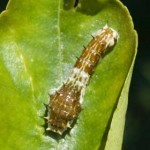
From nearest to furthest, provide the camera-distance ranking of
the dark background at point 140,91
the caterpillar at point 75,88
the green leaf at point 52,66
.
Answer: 1. the green leaf at point 52,66
2. the caterpillar at point 75,88
3. the dark background at point 140,91

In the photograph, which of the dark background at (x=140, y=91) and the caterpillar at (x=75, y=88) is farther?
the dark background at (x=140, y=91)

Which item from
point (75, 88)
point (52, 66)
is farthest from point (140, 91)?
point (52, 66)

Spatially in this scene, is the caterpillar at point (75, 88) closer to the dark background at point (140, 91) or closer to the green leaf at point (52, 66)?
the green leaf at point (52, 66)

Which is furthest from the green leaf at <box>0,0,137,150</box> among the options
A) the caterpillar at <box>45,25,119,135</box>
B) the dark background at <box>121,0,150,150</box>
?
the dark background at <box>121,0,150,150</box>

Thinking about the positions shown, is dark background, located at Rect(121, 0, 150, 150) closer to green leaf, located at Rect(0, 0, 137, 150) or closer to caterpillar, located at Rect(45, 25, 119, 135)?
caterpillar, located at Rect(45, 25, 119, 135)

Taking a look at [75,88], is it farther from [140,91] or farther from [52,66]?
[140,91]

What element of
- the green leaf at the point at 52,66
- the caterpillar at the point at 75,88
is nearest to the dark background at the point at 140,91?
the caterpillar at the point at 75,88
